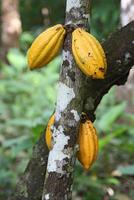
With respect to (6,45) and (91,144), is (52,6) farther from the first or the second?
(91,144)

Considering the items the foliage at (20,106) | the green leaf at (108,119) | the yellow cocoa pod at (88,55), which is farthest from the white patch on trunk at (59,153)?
the green leaf at (108,119)

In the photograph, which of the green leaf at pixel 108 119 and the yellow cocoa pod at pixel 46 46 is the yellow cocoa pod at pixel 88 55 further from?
the green leaf at pixel 108 119

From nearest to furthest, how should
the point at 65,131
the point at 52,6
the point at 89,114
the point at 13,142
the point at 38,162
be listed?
the point at 65,131
the point at 89,114
the point at 38,162
the point at 13,142
the point at 52,6

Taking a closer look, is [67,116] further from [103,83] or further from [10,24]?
[10,24]

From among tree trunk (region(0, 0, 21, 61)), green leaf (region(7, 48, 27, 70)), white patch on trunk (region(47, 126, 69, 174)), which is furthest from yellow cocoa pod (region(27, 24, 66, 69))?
tree trunk (region(0, 0, 21, 61))

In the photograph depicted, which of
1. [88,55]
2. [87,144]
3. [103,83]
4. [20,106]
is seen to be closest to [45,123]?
[20,106]

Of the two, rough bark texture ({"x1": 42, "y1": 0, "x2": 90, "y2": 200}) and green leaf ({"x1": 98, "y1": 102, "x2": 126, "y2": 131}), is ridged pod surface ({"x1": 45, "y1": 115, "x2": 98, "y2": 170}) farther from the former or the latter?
green leaf ({"x1": 98, "y1": 102, "x2": 126, "y2": 131})

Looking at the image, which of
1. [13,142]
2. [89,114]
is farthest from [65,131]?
[13,142]
